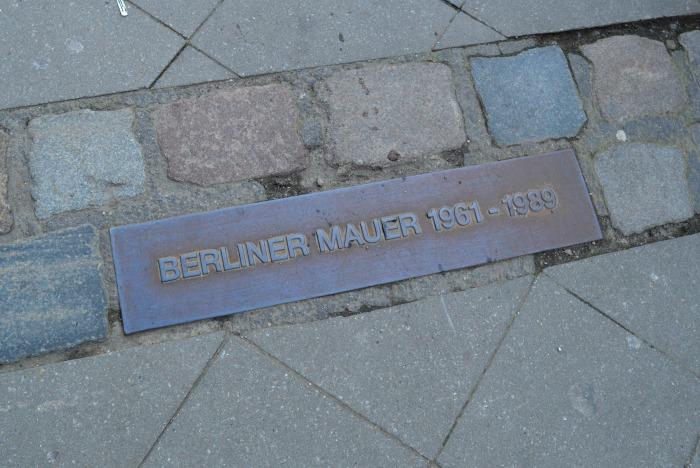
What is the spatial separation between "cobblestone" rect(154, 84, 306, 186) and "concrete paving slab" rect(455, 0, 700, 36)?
0.90 metres

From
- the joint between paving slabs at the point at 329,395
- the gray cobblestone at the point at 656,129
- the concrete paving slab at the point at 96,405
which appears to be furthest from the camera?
the gray cobblestone at the point at 656,129

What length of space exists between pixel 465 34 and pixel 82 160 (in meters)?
1.49

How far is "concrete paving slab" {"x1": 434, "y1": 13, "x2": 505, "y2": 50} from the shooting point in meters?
2.39

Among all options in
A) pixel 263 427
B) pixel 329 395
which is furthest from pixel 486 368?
pixel 263 427

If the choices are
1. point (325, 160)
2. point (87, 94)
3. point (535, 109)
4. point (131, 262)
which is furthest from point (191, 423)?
point (535, 109)

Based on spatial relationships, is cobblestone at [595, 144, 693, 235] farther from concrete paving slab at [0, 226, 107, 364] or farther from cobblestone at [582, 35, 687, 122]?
concrete paving slab at [0, 226, 107, 364]

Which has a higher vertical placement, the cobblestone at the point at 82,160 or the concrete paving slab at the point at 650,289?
the cobblestone at the point at 82,160

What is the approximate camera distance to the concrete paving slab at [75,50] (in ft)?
7.05

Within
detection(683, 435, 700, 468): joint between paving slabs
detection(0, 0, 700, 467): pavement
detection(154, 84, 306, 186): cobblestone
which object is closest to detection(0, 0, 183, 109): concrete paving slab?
detection(0, 0, 700, 467): pavement

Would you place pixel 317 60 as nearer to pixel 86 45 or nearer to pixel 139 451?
pixel 86 45

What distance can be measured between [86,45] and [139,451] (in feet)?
4.63

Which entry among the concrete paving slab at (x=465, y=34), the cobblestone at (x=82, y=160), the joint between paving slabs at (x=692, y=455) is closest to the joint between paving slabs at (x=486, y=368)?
the joint between paving slabs at (x=692, y=455)

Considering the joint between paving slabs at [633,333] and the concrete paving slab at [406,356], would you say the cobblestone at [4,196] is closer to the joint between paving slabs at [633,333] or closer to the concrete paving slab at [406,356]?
the concrete paving slab at [406,356]

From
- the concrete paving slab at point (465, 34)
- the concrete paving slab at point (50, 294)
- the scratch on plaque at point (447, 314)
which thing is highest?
the concrete paving slab at point (465, 34)
